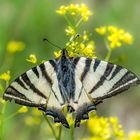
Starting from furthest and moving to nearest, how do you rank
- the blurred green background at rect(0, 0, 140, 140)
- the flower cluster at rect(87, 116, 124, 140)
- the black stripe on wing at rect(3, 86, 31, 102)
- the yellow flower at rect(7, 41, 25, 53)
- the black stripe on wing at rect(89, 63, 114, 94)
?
the blurred green background at rect(0, 0, 140, 140) < the yellow flower at rect(7, 41, 25, 53) < the flower cluster at rect(87, 116, 124, 140) < the black stripe on wing at rect(89, 63, 114, 94) < the black stripe on wing at rect(3, 86, 31, 102)

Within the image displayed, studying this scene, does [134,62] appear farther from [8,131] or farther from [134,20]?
[8,131]

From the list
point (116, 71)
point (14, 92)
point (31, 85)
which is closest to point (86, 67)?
point (116, 71)

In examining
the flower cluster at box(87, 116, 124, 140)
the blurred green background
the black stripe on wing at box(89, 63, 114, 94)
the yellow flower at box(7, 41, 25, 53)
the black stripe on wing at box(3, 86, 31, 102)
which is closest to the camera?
the black stripe on wing at box(3, 86, 31, 102)

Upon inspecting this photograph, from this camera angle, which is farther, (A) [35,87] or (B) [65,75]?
(B) [65,75]

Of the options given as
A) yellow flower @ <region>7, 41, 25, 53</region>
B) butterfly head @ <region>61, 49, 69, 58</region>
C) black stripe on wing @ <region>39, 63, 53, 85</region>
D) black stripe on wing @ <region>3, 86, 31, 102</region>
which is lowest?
black stripe on wing @ <region>3, 86, 31, 102</region>

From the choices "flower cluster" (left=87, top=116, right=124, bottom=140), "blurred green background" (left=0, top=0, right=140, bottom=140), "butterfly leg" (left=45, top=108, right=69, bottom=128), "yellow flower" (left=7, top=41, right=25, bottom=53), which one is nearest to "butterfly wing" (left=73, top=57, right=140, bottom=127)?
"butterfly leg" (left=45, top=108, right=69, bottom=128)

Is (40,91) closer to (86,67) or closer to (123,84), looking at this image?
(86,67)

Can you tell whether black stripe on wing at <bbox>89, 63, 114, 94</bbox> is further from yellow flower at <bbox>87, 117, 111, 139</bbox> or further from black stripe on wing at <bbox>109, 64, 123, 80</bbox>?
yellow flower at <bbox>87, 117, 111, 139</bbox>

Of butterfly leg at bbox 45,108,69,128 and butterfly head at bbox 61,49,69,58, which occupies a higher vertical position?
butterfly head at bbox 61,49,69,58
